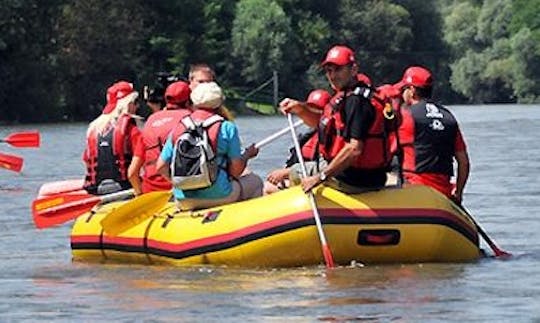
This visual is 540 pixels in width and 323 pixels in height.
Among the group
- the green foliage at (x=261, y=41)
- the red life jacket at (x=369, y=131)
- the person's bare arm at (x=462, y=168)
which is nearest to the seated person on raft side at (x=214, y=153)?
the red life jacket at (x=369, y=131)

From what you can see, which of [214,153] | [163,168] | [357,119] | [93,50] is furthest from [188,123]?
[93,50]

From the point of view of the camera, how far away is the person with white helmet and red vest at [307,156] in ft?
39.8

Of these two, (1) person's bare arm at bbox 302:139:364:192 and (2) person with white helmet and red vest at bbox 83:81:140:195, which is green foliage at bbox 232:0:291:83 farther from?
(1) person's bare arm at bbox 302:139:364:192

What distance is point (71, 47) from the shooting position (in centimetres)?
6347

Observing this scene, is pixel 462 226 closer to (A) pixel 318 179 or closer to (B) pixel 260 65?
(A) pixel 318 179

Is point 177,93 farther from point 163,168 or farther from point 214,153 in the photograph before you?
point 214,153

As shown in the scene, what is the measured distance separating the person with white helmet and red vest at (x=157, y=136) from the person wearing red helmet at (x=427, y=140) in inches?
62.2

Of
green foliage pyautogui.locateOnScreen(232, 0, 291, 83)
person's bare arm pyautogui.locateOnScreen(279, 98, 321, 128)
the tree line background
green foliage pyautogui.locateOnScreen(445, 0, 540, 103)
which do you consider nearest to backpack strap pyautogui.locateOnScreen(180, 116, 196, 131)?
person's bare arm pyautogui.locateOnScreen(279, 98, 321, 128)

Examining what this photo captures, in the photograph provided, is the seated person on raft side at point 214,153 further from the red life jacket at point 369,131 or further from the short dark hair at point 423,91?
the short dark hair at point 423,91

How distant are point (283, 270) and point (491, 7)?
71.0 meters

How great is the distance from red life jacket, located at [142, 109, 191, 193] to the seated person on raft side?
0.97 feet

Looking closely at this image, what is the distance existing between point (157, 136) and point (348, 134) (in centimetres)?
195

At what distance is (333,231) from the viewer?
1127 centimetres

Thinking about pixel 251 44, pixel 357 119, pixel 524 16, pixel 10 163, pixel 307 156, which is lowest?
pixel 251 44
